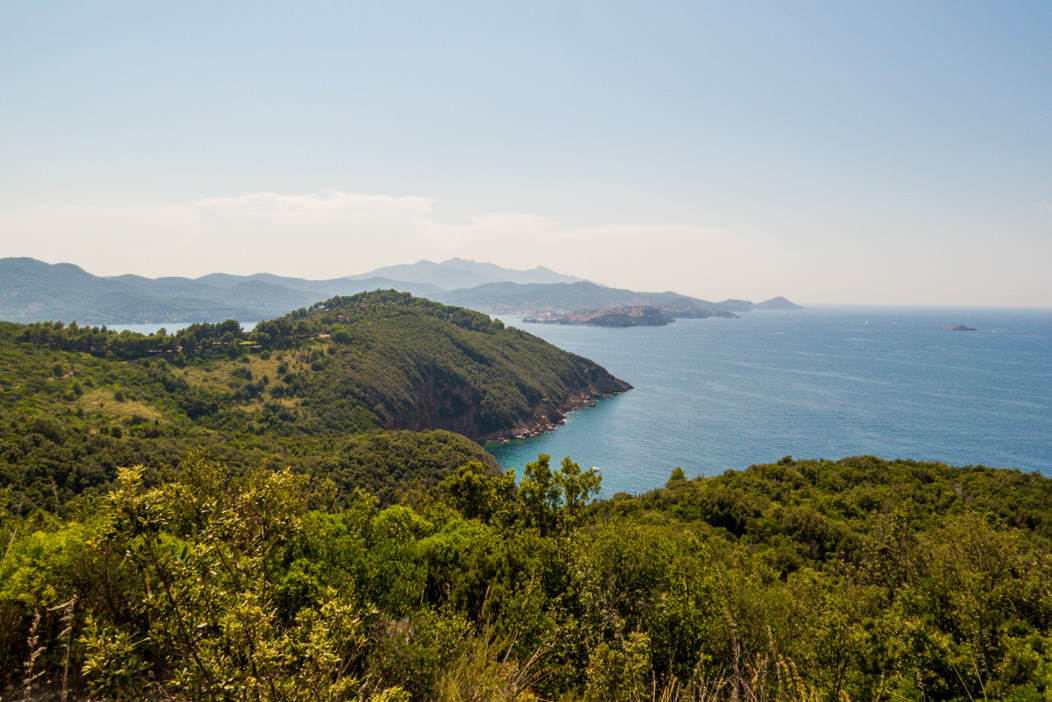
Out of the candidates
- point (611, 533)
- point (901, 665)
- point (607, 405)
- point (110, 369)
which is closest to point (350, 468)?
point (110, 369)

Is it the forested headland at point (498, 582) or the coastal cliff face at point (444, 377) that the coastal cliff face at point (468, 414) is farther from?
the forested headland at point (498, 582)

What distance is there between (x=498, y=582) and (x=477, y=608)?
1.03 m

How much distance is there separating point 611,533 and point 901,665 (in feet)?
27.8

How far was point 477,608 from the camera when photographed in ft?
48.1

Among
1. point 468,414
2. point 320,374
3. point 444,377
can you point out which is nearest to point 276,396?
point 320,374

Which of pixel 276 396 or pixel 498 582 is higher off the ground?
pixel 498 582

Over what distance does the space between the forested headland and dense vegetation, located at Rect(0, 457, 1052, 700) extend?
7cm

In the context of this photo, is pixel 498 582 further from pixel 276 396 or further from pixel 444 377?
pixel 444 377

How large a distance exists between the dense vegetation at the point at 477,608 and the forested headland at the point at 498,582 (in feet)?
0.22

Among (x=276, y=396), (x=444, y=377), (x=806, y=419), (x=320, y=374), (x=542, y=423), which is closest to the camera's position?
(x=276, y=396)

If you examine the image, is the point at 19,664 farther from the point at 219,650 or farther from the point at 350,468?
the point at 350,468

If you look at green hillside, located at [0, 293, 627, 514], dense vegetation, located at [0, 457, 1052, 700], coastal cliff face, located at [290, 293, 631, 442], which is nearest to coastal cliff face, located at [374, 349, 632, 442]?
coastal cliff face, located at [290, 293, 631, 442]

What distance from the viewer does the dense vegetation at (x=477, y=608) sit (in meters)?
4.55

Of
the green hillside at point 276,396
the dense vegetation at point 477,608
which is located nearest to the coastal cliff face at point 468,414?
the green hillside at point 276,396
